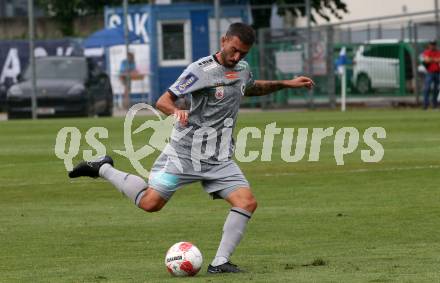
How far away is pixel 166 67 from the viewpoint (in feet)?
141

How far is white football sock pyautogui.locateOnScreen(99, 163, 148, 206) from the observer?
10.4m

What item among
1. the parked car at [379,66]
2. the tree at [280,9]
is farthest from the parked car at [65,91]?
the tree at [280,9]

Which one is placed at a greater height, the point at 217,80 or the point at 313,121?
the point at 217,80

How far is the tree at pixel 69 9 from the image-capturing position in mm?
56194

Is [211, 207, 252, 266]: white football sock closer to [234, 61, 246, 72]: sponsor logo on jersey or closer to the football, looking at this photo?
the football

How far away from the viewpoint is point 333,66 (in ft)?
130

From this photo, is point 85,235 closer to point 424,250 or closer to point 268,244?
point 268,244

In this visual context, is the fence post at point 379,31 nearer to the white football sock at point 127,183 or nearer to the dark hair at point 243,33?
the white football sock at point 127,183

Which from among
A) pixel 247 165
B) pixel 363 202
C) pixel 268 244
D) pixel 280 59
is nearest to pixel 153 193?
pixel 268 244

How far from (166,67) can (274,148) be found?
65.1ft

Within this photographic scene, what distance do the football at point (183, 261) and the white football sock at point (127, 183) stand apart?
87 cm

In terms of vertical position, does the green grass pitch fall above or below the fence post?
below

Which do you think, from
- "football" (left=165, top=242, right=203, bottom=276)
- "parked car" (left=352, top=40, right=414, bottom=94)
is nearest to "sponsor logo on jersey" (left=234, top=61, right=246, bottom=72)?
"football" (left=165, top=242, right=203, bottom=276)

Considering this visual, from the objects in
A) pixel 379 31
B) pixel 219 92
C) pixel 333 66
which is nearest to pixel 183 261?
pixel 219 92
